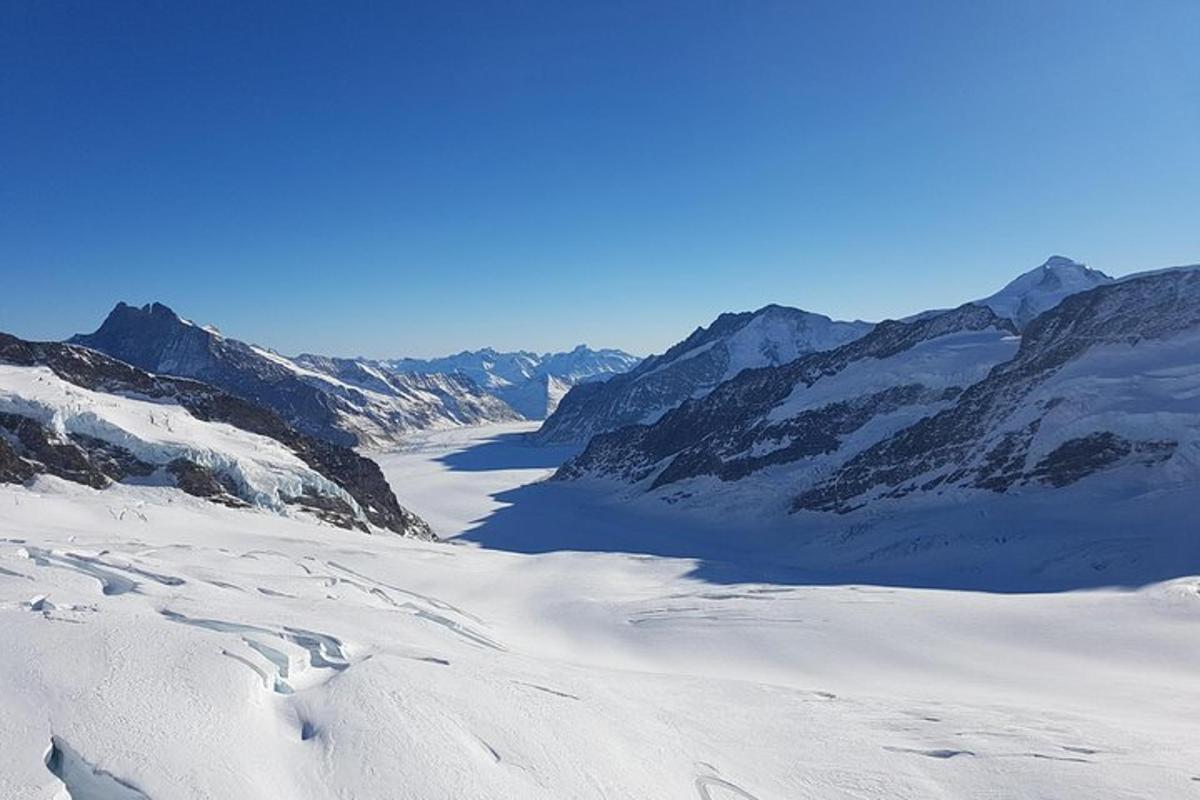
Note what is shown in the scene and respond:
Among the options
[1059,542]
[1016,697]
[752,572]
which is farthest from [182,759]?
[1059,542]

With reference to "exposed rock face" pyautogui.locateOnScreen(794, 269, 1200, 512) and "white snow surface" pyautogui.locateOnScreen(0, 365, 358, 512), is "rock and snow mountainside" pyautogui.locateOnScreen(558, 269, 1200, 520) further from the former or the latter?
"white snow surface" pyautogui.locateOnScreen(0, 365, 358, 512)

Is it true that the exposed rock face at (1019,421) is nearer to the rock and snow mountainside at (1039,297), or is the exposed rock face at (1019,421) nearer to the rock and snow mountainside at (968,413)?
the rock and snow mountainside at (968,413)

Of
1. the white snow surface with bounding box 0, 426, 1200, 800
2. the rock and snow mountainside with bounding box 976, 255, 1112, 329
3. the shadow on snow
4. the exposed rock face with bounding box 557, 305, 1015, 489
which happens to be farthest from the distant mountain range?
the rock and snow mountainside with bounding box 976, 255, 1112, 329

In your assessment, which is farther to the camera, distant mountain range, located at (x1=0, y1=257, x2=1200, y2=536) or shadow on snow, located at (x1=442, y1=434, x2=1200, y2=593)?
distant mountain range, located at (x1=0, y1=257, x2=1200, y2=536)

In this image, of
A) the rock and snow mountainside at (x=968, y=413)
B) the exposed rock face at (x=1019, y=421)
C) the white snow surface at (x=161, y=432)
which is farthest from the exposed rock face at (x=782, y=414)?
the white snow surface at (x=161, y=432)

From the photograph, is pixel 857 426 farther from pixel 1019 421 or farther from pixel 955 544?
pixel 955 544

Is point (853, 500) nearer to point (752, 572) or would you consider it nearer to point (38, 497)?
point (752, 572)
